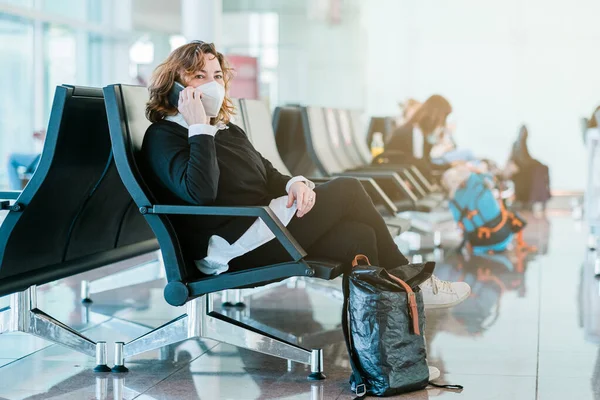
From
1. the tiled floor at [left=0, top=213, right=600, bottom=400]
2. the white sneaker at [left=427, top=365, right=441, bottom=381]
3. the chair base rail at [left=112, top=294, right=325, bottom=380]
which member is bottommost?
the tiled floor at [left=0, top=213, right=600, bottom=400]

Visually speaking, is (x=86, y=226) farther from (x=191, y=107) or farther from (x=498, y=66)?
(x=498, y=66)

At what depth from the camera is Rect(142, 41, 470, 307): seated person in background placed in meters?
2.90

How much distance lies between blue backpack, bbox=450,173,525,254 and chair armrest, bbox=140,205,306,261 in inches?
147

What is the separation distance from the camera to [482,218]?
642cm

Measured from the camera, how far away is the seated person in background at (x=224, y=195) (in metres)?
2.90

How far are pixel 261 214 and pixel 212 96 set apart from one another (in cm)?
→ 48

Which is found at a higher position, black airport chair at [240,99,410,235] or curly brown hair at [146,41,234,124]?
curly brown hair at [146,41,234,124]

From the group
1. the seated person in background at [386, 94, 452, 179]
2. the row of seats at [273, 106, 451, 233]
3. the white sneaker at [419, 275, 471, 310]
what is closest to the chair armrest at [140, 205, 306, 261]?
the white sneaker at [419, 275, 471, 310]

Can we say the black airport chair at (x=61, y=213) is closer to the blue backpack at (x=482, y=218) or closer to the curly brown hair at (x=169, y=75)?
the curly brown hair at (x=169, y=75)

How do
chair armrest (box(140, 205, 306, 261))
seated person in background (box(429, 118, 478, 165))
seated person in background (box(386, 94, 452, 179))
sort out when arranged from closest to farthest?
chair armrest (box(140, 205, 306, 261)) < seated person in background (box(386, 94, 452, 179)) < seated person in background (box(429, 118, 478, 165))

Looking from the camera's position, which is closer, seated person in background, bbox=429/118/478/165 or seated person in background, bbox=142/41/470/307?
seated person in background, bbox=142/41/470/307

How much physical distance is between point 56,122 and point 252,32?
10.1m

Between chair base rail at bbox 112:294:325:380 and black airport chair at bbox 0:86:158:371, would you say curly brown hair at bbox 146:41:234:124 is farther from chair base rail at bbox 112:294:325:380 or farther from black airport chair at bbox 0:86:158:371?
chair base rail at bbox 112:294:325:380

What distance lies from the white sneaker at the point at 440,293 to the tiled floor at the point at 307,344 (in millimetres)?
212
